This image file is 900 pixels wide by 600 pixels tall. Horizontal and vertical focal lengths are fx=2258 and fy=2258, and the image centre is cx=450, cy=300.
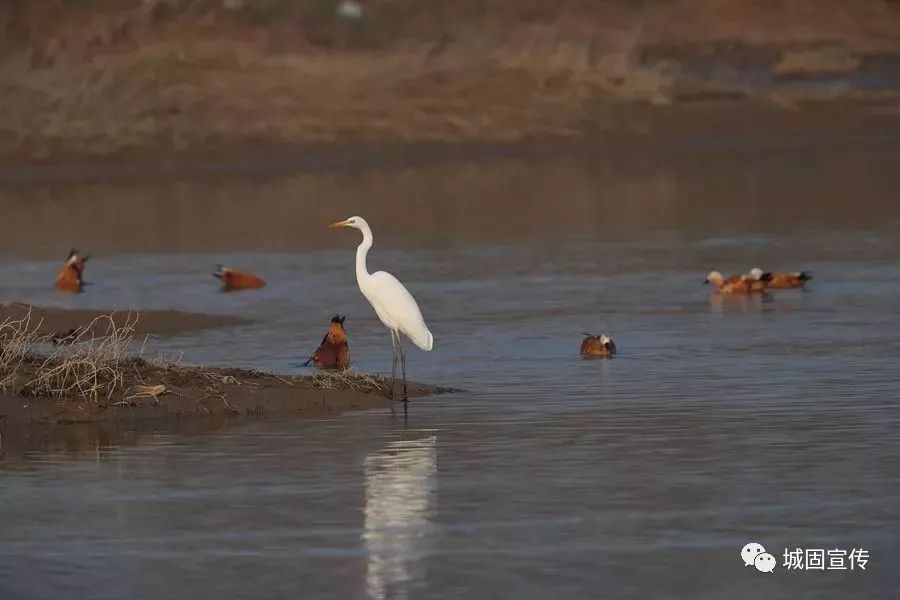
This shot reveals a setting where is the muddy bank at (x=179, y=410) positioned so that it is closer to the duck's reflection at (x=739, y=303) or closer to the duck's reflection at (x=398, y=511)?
the duck's reflection at (x=398, y=511)

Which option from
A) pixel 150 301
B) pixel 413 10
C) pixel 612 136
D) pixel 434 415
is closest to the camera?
pixel 434 415

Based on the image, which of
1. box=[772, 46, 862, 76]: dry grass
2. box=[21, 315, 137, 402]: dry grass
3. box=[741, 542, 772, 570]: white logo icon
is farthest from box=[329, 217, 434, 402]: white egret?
box=[772, 46, 862, 76]: dry grass

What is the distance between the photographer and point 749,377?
15586mm

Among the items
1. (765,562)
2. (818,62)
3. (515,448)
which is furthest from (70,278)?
(818,62)

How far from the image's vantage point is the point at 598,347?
16891 millimetres

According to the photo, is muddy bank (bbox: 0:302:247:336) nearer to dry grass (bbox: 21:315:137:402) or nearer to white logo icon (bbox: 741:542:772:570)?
dry grass (bbox: 21:315:137:402)

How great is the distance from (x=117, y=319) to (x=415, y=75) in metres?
22.4

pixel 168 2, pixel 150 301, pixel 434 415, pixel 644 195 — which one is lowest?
pixel 434 415

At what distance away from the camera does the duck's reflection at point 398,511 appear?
971 cm

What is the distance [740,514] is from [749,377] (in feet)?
16.2

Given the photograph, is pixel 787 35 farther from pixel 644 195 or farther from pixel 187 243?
pixel 187 243

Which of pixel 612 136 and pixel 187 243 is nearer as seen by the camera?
pixel 187 243

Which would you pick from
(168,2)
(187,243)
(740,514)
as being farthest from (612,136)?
(740,514)

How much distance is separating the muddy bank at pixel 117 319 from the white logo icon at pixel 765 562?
9.86 meters
